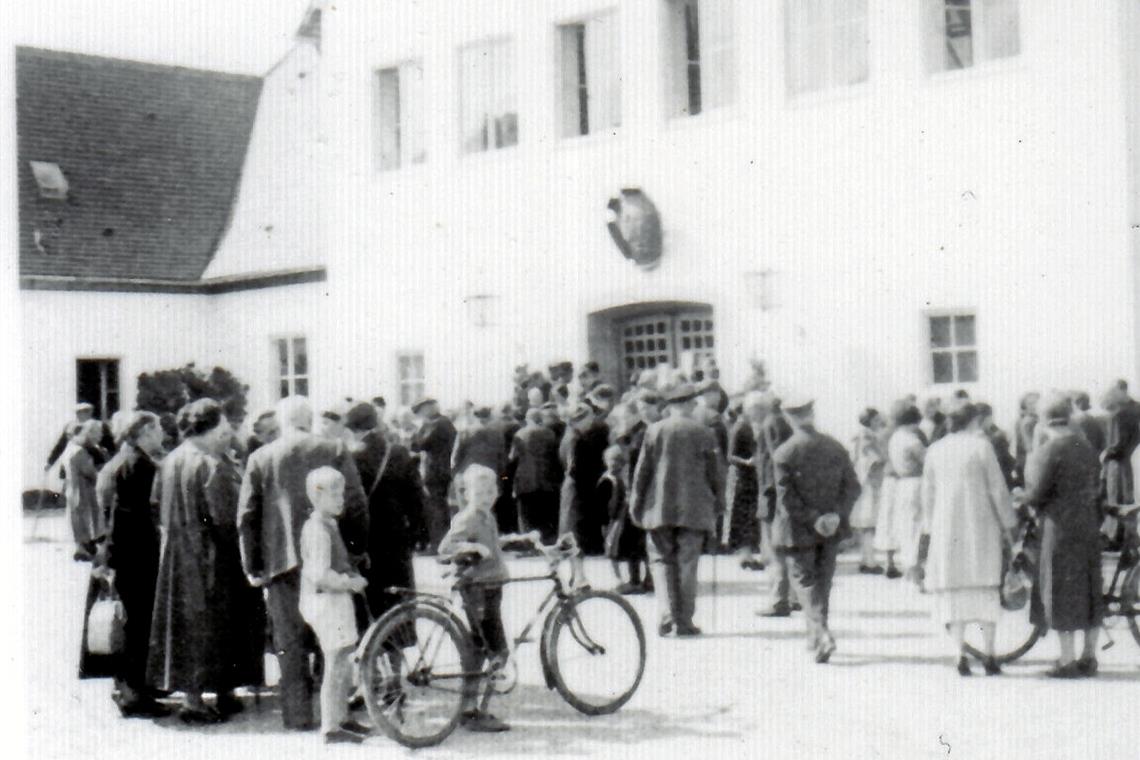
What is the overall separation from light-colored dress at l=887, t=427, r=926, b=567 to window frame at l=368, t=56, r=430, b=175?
807cm

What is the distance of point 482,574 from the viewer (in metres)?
7.38

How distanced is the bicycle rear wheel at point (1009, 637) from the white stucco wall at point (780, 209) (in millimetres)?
1872

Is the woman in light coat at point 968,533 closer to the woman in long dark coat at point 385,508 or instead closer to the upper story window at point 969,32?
the woman in long dark coat at point 385,508

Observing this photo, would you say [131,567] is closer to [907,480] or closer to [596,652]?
[596,652]

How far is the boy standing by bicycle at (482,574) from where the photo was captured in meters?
7.32

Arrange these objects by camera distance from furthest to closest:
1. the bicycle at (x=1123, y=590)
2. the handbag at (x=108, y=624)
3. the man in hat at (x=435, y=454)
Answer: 1. the man in hat at (x=435, y=454)
2. the bicycle at (x=1123, y=590)
3. the handbag at (x=108, y=624)

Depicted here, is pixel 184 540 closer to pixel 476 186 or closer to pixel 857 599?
pixel 857 599

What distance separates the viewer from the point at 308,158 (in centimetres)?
1991

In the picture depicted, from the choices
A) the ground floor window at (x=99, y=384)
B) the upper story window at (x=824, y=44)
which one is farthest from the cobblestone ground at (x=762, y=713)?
the upper story window at (x=824, y=44)

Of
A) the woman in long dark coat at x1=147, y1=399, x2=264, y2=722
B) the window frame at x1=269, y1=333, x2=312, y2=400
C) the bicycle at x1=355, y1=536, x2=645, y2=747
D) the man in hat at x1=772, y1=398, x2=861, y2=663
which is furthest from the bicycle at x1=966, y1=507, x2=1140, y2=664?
the window frame at x1=269, y1=333, x2=312, y2=400

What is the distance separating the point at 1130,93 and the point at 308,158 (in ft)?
35.5

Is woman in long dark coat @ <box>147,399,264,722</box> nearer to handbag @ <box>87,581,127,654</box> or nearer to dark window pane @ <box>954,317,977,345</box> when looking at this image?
handbag @ <box>87,581,127,654</box>

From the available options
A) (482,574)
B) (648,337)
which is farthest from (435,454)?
(482,574)

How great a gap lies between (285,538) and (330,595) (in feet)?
Answer: 1.22
